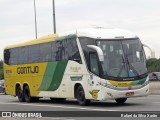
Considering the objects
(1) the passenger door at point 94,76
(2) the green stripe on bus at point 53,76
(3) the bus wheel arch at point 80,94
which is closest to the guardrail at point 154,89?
(2) the green stripe on bus at point 53,76

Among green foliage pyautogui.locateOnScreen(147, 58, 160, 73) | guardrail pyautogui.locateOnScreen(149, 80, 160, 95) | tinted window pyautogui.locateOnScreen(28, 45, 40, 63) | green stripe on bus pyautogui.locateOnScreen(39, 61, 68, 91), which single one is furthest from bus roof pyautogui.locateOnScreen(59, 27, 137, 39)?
green foliage pyautogui.locateOnScreen(147, 58, 160, 73)

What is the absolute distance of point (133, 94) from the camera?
2247cm

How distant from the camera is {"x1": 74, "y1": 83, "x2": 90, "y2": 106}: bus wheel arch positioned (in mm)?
23734

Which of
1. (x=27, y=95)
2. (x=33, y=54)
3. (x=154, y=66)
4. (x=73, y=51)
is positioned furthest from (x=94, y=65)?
(x=154, y=66)

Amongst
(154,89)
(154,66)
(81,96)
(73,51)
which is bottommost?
(154,66)

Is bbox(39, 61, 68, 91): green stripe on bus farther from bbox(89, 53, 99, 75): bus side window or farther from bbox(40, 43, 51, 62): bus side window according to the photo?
bbox(89, 53, 99, 75): bus side window

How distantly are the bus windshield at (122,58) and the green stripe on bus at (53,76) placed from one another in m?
3.00

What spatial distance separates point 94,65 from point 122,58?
1.20 meters

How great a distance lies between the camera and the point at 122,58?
74.1 ft

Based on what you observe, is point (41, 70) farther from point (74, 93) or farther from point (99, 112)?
point (99, 112)

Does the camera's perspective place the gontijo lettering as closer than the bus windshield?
No

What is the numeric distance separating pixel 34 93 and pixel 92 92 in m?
7.13

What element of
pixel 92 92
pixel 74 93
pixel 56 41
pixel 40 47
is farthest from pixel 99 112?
pixel 40 47

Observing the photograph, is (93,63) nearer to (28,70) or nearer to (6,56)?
(28,70)
